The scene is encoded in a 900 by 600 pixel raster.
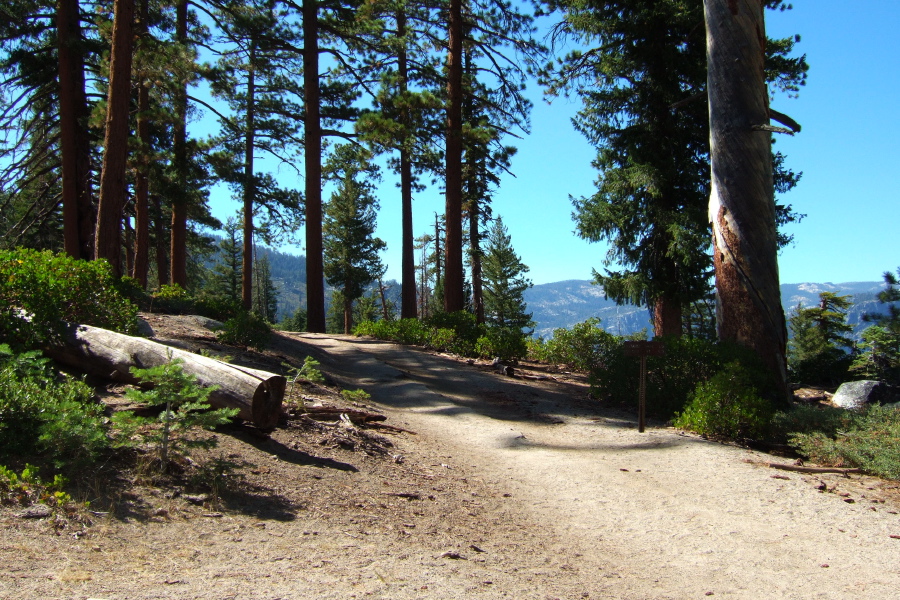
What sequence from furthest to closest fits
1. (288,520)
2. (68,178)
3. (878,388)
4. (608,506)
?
1. (68,178)
2. (878,388)
3. (608,506)
4. (288,520)

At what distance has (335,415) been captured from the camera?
21.4 feet

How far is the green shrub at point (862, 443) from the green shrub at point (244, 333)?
8553 mm

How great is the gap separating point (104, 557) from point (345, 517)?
1475 mm

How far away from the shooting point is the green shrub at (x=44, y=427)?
369 centimetres

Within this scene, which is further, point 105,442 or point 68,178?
point 68,178

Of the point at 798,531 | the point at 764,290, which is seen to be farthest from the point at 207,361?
the point at 764,290

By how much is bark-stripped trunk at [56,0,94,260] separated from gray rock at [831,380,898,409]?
1740 centimetres

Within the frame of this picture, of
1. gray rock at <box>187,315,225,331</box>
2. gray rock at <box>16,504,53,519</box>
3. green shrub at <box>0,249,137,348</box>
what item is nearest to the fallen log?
green shrub at <box>0,249,137,348</box>

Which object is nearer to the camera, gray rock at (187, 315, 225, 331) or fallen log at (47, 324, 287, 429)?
fallen log at (47, 324, 287, 429)

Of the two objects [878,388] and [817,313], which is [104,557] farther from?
[817,313]

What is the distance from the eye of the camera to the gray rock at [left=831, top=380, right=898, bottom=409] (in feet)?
38.1

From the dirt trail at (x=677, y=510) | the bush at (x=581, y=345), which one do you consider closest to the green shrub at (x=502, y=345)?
the bush at (x=581, y=345)

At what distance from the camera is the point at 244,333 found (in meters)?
10.8

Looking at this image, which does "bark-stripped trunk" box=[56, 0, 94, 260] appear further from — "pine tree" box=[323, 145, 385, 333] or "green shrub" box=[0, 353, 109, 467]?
"pine tree" box=[323, 145, 385, 333]
